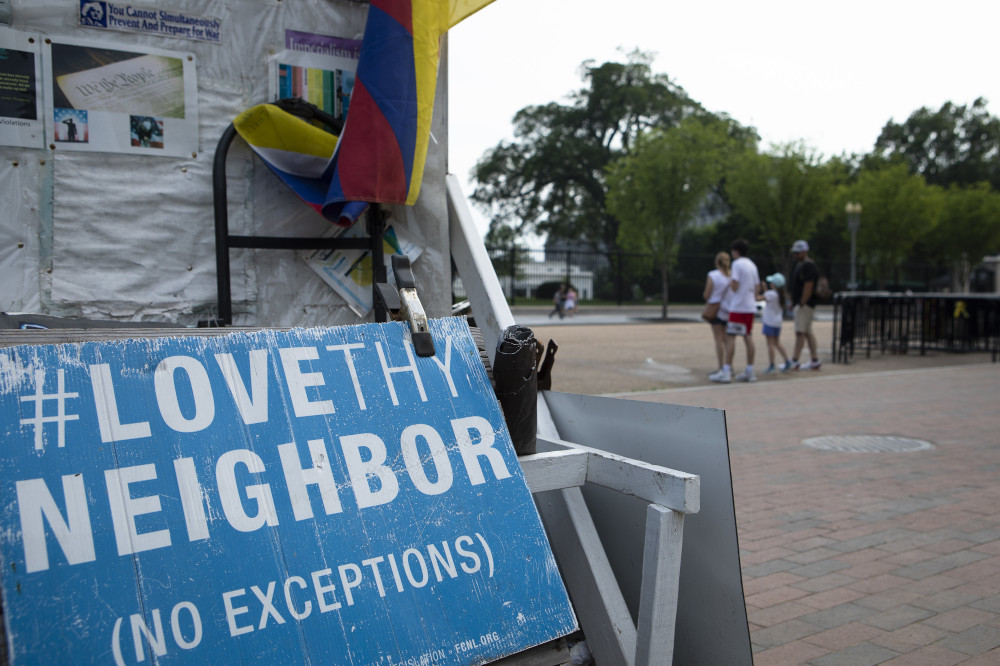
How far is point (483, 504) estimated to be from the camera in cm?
175

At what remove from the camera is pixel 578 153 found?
5397cm

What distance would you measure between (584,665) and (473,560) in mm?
857

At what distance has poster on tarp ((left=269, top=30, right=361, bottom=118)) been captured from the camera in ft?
8.74

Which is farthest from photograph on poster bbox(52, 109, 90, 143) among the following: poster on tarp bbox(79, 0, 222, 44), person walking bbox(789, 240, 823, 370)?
person walking bbox(789, 240, 823, 370)

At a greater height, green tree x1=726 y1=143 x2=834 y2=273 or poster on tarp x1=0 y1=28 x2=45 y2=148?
green tree x1=726 y1=143 x2=834 y2=273

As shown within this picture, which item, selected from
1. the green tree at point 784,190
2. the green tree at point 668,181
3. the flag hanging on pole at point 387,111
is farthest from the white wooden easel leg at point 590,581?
the green tree at point 784,190

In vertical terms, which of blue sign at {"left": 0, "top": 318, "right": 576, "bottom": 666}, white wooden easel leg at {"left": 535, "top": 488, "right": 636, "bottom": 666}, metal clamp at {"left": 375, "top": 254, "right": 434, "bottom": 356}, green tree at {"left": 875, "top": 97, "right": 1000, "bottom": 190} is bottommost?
white wooden easel leg at {"left": 535, "top": 488, "right": 636, "bottom": 666}

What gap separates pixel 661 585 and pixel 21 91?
2300 mm

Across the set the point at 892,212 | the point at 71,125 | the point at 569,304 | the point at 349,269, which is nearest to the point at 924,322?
the point at 349,269

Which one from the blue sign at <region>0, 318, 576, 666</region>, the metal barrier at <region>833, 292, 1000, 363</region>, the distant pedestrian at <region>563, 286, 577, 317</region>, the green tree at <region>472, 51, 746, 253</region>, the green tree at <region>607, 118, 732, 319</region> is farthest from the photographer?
the green tree at <region>472, 51, 746, 253</region>

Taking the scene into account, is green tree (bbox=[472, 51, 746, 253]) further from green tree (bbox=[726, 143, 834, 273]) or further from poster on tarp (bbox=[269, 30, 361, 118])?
poster on tarp (bbox=[269, 30, 361, 118])

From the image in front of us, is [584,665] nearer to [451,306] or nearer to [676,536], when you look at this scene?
[676,536]

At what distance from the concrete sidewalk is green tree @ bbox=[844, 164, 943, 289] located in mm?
32950

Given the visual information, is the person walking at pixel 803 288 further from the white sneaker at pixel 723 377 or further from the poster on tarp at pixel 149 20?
the poster on tarp at pixel 149 20
